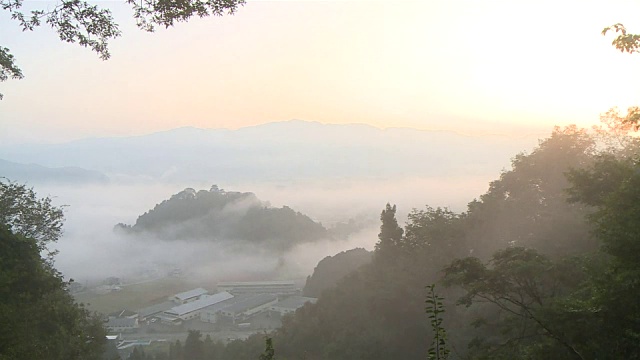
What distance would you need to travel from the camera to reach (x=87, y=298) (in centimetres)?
4966

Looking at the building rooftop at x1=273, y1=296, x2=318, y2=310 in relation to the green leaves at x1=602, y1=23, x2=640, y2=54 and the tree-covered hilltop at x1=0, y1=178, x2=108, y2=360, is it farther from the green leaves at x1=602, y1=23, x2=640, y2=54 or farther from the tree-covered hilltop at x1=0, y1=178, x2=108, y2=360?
the green leaves at x1=602, y1=23, x2=640, y2=54

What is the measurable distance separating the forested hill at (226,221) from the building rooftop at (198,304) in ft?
74.2

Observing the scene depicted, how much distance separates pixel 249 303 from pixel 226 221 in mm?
38578

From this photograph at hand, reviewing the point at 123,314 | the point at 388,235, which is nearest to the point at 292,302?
the point at 123,314

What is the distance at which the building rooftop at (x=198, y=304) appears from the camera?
3791cm

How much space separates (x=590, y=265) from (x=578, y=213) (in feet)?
28.7

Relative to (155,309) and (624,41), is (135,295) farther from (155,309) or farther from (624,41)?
(624,41)

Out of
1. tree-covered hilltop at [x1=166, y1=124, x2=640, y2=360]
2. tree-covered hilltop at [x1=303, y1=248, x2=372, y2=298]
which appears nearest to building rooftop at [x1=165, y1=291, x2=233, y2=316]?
tree-covered hilltop at [x1=303, y1=248, x2=372, y2=298]

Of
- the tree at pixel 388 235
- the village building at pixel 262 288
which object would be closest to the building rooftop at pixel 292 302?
the village building at pixel 262 288

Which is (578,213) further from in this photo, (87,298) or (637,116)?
(87,298)

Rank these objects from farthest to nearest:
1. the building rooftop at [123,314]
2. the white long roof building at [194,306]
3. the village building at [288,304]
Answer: the building rooftop at [123,314], the white long roof building at [194,306], the village building at [288,304]

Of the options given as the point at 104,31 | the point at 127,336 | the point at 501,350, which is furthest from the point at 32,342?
the point at 127,336

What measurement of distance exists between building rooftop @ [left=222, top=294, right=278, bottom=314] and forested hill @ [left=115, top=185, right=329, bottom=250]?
23716 millimetres

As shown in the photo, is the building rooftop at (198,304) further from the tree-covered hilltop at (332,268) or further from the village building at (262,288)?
the tree-covered hilltop at (332,268)
